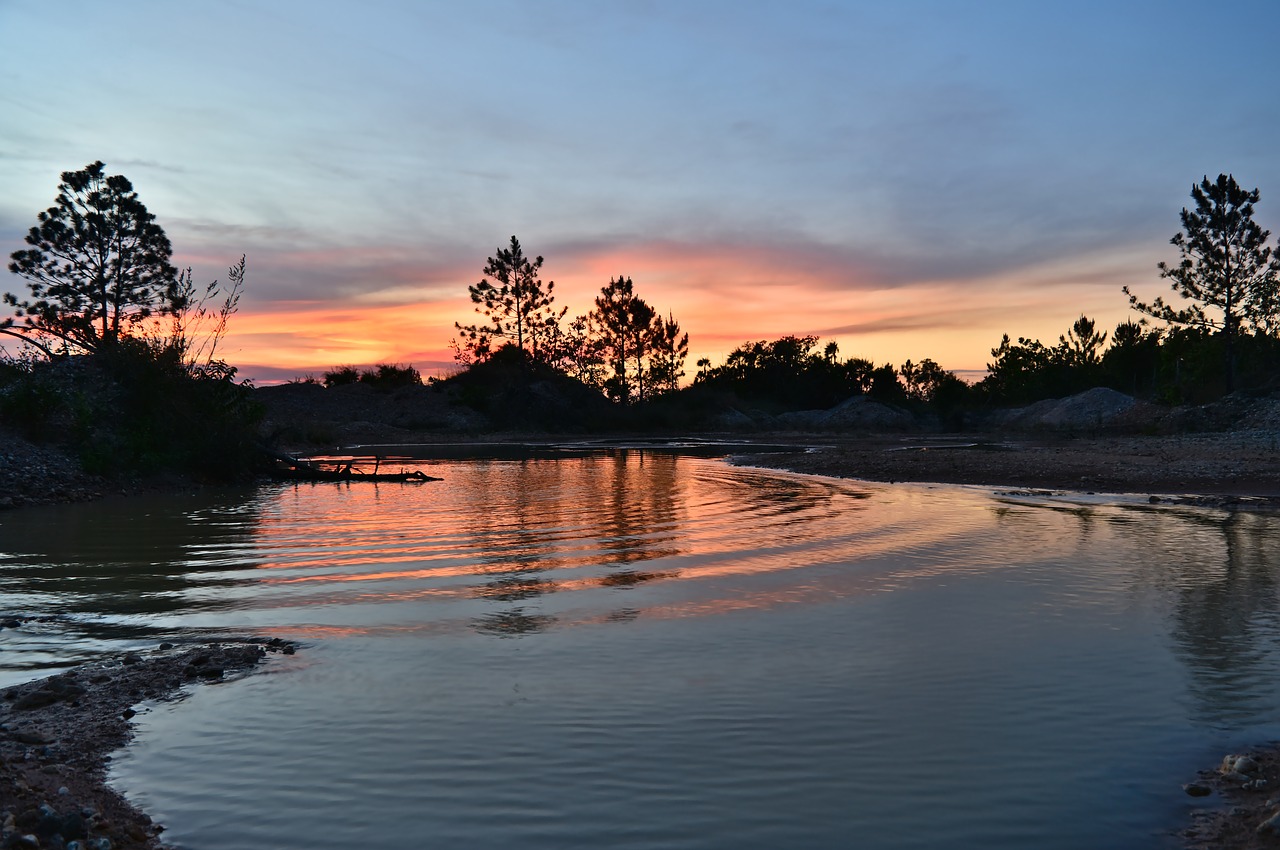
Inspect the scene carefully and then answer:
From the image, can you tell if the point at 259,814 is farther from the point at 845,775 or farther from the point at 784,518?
the point at 784,518

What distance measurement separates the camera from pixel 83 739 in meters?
6.56

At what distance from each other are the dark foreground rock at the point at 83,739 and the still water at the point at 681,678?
24 cm

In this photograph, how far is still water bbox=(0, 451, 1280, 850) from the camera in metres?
5.54

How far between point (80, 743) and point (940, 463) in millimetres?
32000

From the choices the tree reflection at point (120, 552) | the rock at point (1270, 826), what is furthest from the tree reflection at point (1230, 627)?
the tree reflection at point (120, 552)

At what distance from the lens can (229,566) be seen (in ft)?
46.3

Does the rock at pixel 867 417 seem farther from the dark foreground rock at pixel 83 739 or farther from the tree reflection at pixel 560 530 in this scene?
the dark foreground rock at pixel 83 739

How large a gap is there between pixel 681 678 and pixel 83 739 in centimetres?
473

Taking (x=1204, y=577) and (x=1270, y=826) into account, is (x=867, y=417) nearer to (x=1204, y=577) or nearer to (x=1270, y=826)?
(x=1204, y=577)

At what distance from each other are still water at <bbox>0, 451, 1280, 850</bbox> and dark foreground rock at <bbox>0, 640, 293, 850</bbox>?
24cm

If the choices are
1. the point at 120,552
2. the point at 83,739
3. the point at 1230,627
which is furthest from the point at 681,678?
the point at 120,552

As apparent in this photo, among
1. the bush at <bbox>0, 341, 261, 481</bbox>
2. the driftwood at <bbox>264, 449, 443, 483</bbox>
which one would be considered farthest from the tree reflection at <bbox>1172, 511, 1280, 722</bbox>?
the bush at <bbox>0, 341, 261, 481</bbox>

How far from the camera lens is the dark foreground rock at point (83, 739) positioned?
16.4ft

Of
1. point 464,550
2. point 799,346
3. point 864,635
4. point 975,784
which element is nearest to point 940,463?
point 464,550
